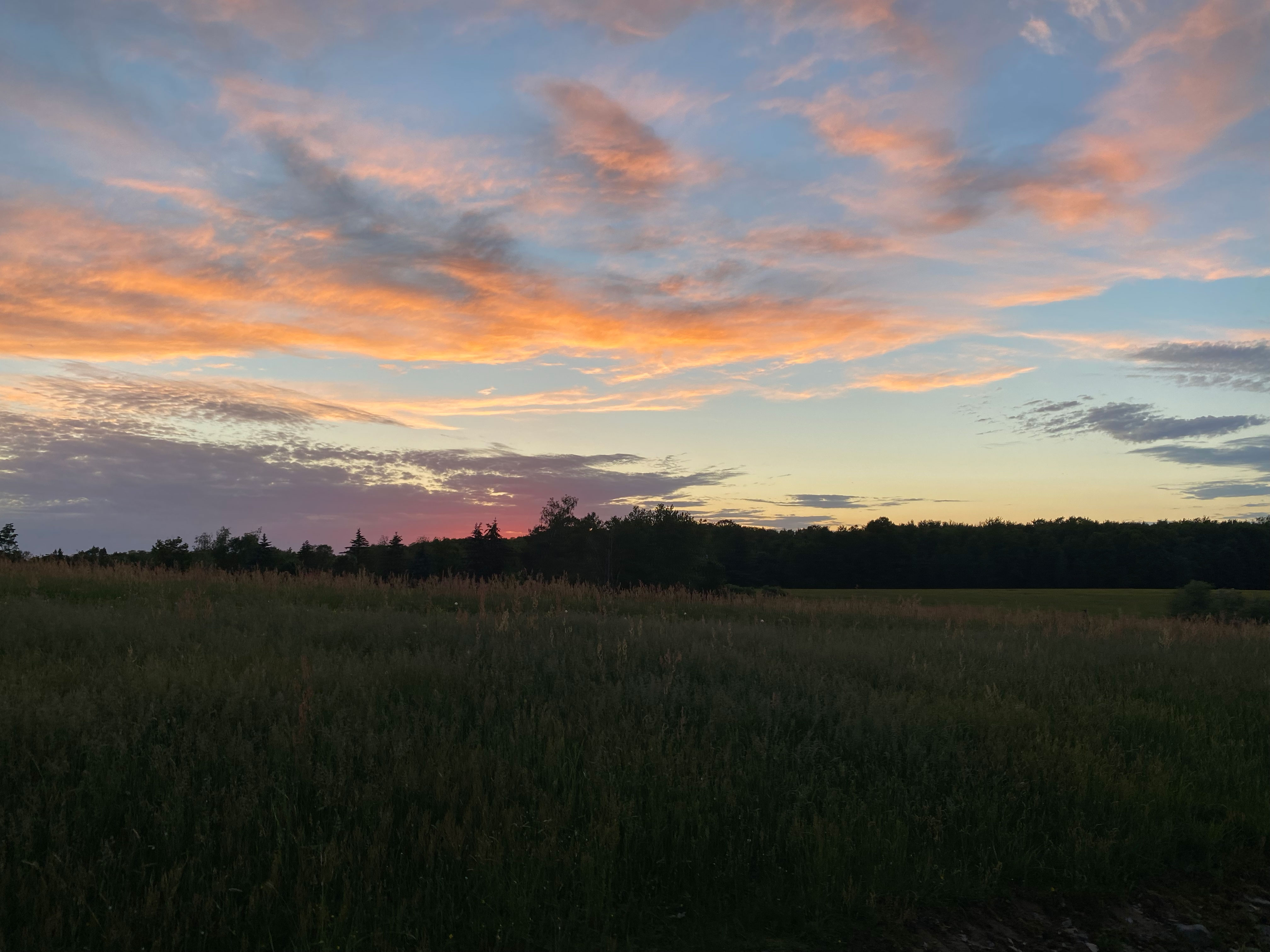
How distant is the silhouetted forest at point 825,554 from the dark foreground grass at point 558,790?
5485 centimetres

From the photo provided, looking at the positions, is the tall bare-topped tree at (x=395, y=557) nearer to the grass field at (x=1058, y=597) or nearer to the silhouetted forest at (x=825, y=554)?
the silhouetted forest at (x=825, y=554)

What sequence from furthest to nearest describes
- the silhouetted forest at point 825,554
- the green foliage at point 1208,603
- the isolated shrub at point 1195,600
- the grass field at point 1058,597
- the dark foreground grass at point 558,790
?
the silhouetted forest at point 825,554
the grass field at point 1058,597
the isolated shrub at point 1195,600
the green foliage at point 1208,603
the dark foreground grass at point 558,790

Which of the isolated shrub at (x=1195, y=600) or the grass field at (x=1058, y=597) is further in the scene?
the grass field at (x=1058, y=597)

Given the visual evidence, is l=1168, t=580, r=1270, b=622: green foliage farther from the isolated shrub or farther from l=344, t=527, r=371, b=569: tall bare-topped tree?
l=344, t=527, r=371, b=569: tall bare-topped tree

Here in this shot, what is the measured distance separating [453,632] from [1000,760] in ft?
25.8

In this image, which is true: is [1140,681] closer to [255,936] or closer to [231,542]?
[255,936]

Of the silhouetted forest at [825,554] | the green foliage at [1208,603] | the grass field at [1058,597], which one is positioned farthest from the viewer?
the silhouetted forest at [825,554]

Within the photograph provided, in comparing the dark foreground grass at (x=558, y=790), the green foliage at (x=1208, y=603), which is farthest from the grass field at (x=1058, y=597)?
the dark foreground grass at (x=558, y=790)

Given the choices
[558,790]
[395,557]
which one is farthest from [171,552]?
[558,790]

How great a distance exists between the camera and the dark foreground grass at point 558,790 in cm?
416

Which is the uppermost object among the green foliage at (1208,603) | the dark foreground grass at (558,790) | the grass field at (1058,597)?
the dark foreground grass at (558,790)

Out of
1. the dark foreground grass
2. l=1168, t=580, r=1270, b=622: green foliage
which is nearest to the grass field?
l=1168, t=580, r=1270, b=622: green foliage

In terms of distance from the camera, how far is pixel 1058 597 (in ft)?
224

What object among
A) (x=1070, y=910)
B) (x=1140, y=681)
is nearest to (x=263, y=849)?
(x=1070, y=910)
